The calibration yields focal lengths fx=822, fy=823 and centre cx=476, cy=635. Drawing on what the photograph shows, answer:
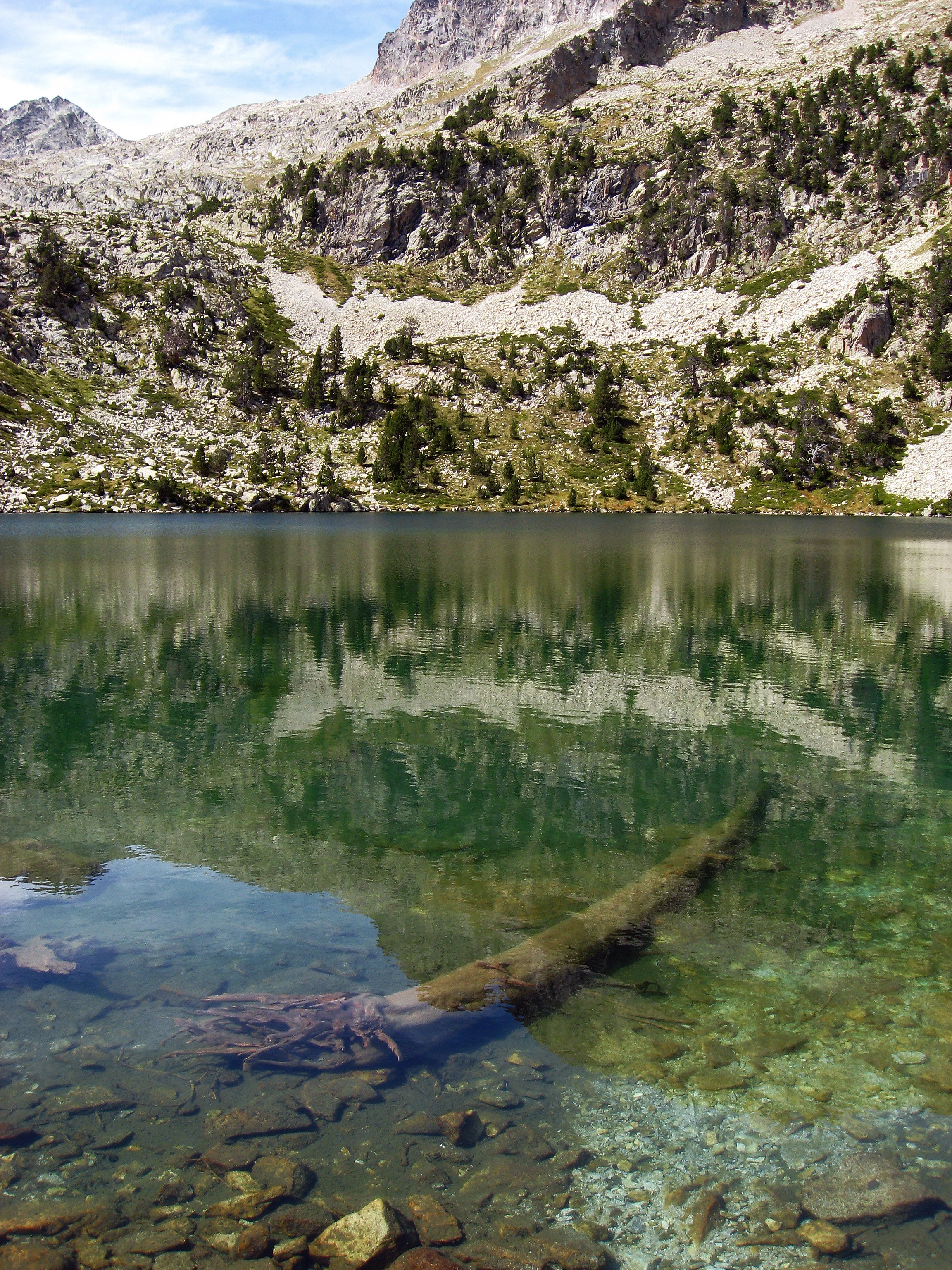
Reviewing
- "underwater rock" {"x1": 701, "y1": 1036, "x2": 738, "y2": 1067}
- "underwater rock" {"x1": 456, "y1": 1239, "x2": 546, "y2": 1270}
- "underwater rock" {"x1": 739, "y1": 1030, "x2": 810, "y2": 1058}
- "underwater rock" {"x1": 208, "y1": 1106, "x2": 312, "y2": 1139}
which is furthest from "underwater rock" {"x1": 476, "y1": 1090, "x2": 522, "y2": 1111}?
"underwater rock" {"x1": 739, "y1": 1030, "x2": 810, "y2": 1058}

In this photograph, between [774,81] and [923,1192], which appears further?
[774,81]

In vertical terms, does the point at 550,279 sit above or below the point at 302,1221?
above

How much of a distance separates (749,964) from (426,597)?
31.1 m

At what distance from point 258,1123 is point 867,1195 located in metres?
4.89

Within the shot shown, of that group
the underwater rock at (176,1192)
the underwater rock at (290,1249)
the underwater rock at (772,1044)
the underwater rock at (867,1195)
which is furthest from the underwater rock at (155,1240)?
the underwater rock at (772,1044)

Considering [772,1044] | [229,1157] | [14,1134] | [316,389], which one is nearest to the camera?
[229,1157]

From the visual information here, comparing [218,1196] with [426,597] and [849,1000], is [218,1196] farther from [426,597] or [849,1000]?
[426,597]

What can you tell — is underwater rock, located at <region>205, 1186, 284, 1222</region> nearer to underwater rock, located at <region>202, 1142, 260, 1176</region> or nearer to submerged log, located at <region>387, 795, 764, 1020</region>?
underwater rock, located at <region>202, 1142, 260, 1176</region>

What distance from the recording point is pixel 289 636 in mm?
30203

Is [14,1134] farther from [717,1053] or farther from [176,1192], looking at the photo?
[717,1053]

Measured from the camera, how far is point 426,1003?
8.69m


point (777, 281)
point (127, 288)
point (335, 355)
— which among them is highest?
point (777, 281)

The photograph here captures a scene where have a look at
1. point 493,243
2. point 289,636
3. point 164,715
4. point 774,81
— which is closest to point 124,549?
point 289,636

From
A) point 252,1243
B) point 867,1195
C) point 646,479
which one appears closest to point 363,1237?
point 252,1243
